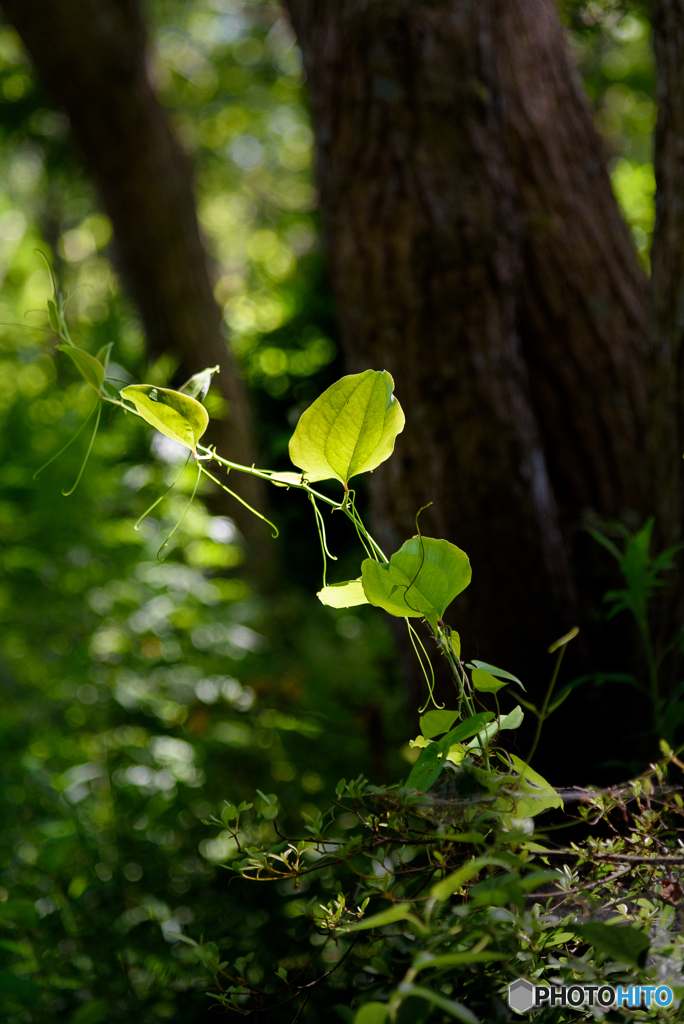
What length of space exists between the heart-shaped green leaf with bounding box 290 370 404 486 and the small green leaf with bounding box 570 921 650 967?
0.91 ft

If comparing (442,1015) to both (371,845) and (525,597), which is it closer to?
(371,845)

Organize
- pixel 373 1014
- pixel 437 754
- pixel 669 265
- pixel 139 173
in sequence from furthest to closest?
pixel 139 173
pixel 669 265
pixel 437 754
pixel 373 1014

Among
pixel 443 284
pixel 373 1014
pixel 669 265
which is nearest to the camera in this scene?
pixel 373 1014

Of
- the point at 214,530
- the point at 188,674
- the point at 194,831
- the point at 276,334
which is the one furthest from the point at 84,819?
the point at 276,334

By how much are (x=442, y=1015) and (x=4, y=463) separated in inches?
57.3

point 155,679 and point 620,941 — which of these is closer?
point 620,941

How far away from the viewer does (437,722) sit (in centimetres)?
42

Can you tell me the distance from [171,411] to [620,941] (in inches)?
14.8

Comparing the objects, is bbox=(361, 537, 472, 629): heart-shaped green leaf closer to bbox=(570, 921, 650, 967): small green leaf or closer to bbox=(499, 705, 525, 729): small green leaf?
bbox=(499, 705, 525, 729): small green leaf

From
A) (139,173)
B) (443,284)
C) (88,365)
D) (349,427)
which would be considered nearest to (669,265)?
(443,284)

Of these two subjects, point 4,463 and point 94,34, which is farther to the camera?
point 94,34

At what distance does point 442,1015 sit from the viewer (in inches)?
13.8

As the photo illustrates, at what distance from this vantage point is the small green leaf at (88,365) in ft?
1.37

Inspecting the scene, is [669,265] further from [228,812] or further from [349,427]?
[228,812]
